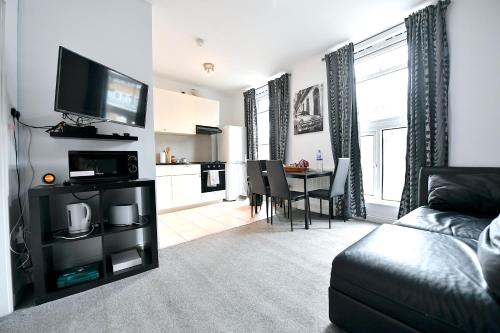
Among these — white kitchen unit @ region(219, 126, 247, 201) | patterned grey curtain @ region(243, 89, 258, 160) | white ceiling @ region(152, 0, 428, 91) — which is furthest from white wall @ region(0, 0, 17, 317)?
patterned grey curtain @ region(243, 89, 258, 160)

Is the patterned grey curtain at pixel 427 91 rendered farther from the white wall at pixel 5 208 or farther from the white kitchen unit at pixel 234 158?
the white wall at pixel 5 208

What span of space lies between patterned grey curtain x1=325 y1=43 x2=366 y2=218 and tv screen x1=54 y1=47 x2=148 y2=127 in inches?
101

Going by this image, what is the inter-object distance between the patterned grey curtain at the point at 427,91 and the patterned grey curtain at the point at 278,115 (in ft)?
6.27

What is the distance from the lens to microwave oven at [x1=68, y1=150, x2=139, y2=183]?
1.55 m

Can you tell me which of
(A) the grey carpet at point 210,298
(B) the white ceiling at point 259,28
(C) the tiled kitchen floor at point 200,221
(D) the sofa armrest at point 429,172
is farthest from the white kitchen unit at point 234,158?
(D) the sofa armrest at point 429,172

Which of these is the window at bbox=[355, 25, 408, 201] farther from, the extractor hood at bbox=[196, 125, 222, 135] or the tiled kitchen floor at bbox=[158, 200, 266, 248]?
the extractor hood at bbox=[196, 125, 222, 135]

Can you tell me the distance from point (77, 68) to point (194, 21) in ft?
5.22

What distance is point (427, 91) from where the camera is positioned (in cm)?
228

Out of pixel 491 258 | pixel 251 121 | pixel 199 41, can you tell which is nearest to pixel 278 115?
pixel 251 121

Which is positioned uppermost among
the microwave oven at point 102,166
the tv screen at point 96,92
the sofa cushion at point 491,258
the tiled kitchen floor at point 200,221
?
the tv screen at point 96,92

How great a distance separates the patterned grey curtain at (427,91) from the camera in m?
2.21

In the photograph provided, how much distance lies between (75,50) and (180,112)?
2402 millimetres

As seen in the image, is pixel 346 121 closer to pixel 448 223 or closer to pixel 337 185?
pixel 337 185

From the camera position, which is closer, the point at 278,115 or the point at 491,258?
the point at 491,258
